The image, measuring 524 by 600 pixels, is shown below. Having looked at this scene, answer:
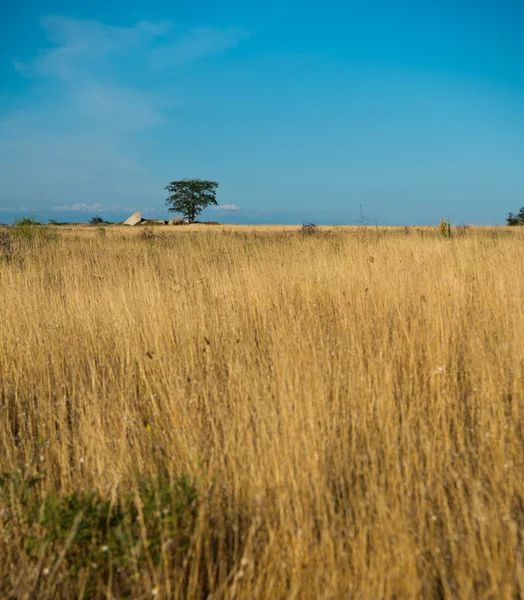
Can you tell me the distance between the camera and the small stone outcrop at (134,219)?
138 ft

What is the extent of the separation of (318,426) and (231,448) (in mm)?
524

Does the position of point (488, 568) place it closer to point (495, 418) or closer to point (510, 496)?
point (510, 496)

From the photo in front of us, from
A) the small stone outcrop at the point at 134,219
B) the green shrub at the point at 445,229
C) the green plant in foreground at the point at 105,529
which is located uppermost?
the small stone outcrop at the point at 134,219

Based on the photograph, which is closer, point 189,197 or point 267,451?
point 267,451

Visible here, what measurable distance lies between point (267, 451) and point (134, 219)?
4309cm

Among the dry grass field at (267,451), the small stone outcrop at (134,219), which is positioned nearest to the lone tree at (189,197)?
the small stone outcrop at (134,219)

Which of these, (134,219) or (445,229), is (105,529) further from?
(134,219)

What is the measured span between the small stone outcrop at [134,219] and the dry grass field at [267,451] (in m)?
37.9

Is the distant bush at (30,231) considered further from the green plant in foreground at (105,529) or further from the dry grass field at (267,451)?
the green plant in foreground at (105,529)

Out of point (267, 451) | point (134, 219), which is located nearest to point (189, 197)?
point (134, 219)

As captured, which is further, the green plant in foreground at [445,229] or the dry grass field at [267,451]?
the green plant in foreground at [445,229]

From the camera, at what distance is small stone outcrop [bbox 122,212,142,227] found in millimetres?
42106

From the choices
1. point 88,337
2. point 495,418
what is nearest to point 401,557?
point 495,418

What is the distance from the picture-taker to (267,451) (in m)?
2.43
